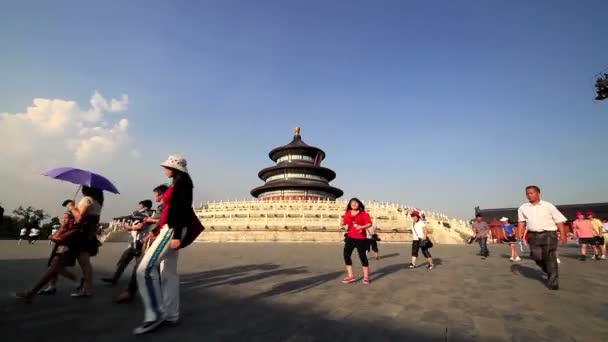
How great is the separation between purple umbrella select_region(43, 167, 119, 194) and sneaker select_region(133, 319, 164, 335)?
9.86 ft

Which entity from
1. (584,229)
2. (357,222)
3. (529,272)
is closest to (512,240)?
(584,229)

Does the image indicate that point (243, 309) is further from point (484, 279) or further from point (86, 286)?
point (484, 279)

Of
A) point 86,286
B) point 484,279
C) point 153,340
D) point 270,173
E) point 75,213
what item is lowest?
point 484,279

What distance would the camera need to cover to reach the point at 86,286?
Answer: 5.07 metres

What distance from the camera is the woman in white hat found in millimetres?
3678

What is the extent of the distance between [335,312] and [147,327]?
91.4 inches

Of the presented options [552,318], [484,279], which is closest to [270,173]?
[484,279]

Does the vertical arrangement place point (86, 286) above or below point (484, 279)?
above

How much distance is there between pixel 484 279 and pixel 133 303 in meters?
7.20

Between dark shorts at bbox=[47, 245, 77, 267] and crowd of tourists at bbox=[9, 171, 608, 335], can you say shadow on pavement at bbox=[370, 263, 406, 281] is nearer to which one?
crowd of tourists at bbox=[9, 171, 608, 335]

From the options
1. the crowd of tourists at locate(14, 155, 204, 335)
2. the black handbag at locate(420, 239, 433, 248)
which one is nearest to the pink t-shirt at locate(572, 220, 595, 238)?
the black handbag at locate(420, 239, 433, 248)

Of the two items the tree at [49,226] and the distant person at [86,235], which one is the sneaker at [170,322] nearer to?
the distant person at [86,235]

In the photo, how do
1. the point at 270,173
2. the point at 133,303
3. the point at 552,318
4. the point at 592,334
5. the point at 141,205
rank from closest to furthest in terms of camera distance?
the point at 592,334 → the point at 552,318 → the point at 133,303 → the point at 141,205 → the point at 270,173

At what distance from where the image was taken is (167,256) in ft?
12.9
